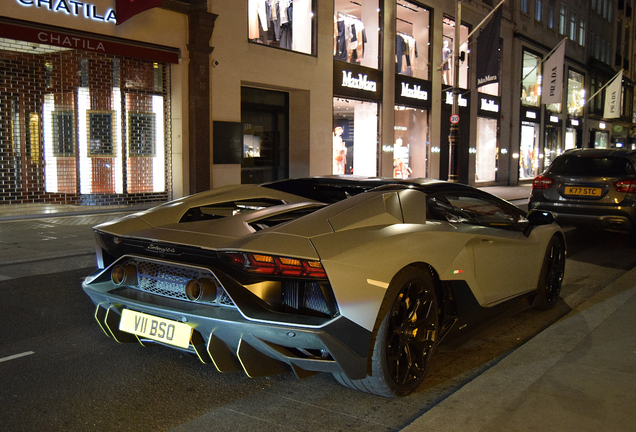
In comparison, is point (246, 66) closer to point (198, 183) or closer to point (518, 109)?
point (198, 183)

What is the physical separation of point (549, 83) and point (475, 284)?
89.4ft

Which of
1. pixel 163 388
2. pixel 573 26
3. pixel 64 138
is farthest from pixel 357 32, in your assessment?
pixel 573 26

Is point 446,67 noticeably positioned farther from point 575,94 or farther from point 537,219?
point 537,219

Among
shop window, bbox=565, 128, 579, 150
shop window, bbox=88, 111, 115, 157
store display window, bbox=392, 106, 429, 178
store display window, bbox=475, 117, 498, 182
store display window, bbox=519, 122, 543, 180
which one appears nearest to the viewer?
shop window, bbox=88, 111, 115, 157

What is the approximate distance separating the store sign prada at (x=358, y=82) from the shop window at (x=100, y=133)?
348 inches

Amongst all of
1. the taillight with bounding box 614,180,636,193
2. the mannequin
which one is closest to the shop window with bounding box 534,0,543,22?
the mannequin

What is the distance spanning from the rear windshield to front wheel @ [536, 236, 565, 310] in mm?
4586

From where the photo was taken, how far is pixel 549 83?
28.4 metres

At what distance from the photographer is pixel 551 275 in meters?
5.62

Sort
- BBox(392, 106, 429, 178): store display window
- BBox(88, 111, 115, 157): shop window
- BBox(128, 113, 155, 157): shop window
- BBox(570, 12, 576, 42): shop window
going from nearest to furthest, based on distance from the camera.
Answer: BBox(88, 111, 115, 157): shop window < BBox(128, 113, 155, 157): shop window < BBox(392, 106, 429, 178): store display window < BBox(570, 12, 576, 42): shop window

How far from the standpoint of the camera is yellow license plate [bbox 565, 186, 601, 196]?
964 centimetres

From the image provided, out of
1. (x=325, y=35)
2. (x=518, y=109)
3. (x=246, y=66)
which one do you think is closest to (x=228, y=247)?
(x=246, y=66)

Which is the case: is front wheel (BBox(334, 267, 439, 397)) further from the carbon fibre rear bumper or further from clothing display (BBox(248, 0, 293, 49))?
clothing display (BBox(248, 0, 293, 49))

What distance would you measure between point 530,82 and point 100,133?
2758 centimetres
